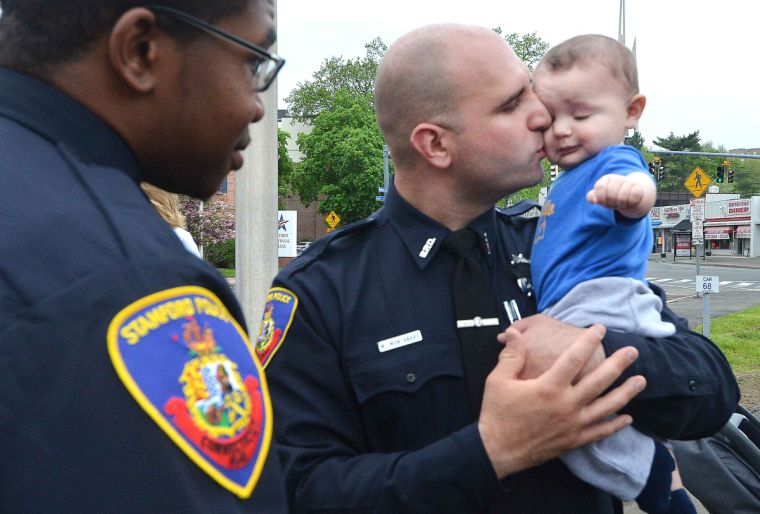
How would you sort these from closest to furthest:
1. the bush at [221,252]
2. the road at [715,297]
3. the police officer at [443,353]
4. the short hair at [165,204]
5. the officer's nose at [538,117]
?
the police officer at [443,353] → the officer's nose at [538,117] → the short hair at [165,204] → the road at [715,297] → the bush at [221,252]

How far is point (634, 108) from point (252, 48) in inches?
61.1

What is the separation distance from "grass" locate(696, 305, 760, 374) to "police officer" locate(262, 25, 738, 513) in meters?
9.40

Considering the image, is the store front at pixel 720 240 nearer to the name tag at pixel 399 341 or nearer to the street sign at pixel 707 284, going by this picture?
the street sign at pixel 707 284

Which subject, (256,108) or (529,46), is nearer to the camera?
(256,108)

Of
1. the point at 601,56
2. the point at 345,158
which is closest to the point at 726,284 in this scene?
the point at 345,158

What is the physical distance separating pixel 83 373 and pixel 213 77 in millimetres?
640

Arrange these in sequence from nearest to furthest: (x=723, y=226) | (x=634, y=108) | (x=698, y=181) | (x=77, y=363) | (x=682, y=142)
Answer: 1. (x=77, y=363)
2. (x=634, y=108)
3. (x=698, y=181)
4. (x=723, y=226)
5. (x=682, y=142)

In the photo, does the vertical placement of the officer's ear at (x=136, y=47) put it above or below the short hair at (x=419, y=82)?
above

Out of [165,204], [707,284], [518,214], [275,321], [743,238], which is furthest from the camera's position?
[743,238]

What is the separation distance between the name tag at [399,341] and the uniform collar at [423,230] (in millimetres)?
208

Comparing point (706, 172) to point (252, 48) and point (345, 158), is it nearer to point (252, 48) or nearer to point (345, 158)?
point (345, 158)

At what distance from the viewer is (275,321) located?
2.19m

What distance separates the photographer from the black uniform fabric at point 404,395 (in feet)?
6.23

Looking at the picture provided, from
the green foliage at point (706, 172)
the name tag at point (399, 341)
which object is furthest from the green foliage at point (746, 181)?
the name tag at point (399, 341)
